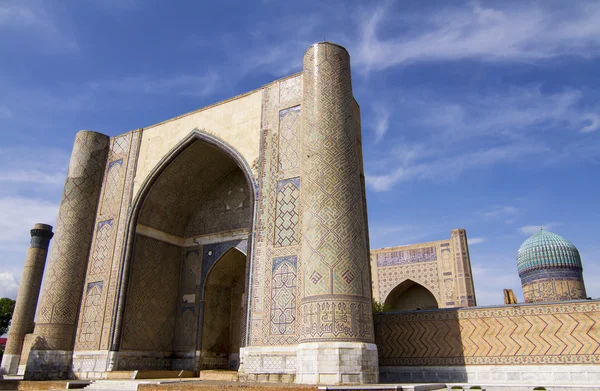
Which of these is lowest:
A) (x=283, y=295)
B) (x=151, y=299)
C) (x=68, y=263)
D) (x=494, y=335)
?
(x=494, y=335)

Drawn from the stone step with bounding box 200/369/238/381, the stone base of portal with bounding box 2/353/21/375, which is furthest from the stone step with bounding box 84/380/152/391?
the stone base of portal with bounding box 2/353/21/375

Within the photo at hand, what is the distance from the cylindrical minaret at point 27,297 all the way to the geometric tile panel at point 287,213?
11028mm

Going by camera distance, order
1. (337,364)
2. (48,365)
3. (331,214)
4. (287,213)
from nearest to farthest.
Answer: (337,364), (331,214), (287,213), (48,365)

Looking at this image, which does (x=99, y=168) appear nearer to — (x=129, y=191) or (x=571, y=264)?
(x=129, y=191)

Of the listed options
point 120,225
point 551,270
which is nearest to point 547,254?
point 551,270

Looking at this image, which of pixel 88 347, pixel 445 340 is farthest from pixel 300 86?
pixel 88 347

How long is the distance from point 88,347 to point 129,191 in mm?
3017

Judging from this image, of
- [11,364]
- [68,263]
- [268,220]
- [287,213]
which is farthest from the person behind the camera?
[11,364]

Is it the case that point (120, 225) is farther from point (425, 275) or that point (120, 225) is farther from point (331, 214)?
point (425, 275)

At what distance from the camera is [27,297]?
14.5 m

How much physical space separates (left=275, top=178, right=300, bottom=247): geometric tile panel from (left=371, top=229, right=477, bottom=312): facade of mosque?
942 centimetres

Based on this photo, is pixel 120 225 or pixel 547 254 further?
pixel 547 254

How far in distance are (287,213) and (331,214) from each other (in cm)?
118

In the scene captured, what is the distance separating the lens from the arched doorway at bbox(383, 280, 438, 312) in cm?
1628
